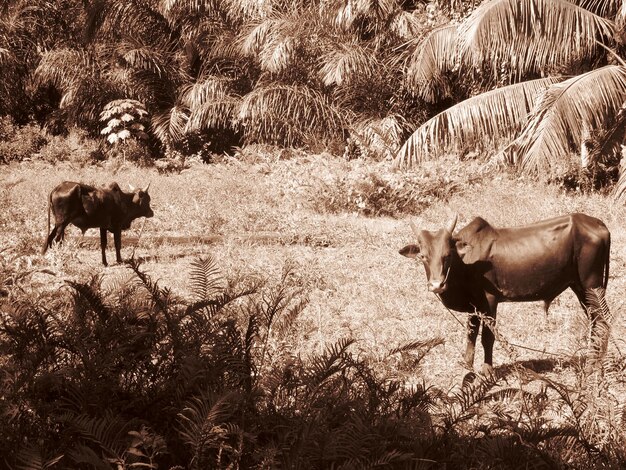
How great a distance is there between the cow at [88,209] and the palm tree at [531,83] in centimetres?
528

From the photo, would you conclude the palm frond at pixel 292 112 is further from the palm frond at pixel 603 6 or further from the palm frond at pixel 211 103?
the palm frond at pixel 603 6

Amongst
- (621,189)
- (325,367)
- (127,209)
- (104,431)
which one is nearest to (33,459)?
(104,431)

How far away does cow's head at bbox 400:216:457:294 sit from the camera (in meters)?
5.05

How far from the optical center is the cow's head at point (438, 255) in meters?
5.05

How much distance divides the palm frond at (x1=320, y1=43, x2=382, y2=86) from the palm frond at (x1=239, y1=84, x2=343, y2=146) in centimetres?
61

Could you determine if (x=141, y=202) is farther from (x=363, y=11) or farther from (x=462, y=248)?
(x=363, y=11)

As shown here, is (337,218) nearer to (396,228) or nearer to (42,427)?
(396,228)

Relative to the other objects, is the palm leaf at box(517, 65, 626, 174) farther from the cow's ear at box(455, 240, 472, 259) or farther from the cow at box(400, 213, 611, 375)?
the cow's ear at box(455, 240, 472, 259)

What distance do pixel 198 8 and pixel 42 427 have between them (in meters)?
20.0

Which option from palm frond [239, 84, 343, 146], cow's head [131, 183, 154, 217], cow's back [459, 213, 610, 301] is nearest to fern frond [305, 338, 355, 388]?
cow's back [459, 213, 610, 301]

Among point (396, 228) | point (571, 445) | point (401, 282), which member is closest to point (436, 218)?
point (396, 228)

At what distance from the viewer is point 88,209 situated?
884cm

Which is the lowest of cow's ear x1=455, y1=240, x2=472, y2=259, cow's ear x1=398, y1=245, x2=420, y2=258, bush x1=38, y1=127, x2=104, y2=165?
bush x1=38, y1=127, x2=104, y2=165

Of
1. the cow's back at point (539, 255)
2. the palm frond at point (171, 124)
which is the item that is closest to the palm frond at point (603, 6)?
the cow's back at point (539, 255)
